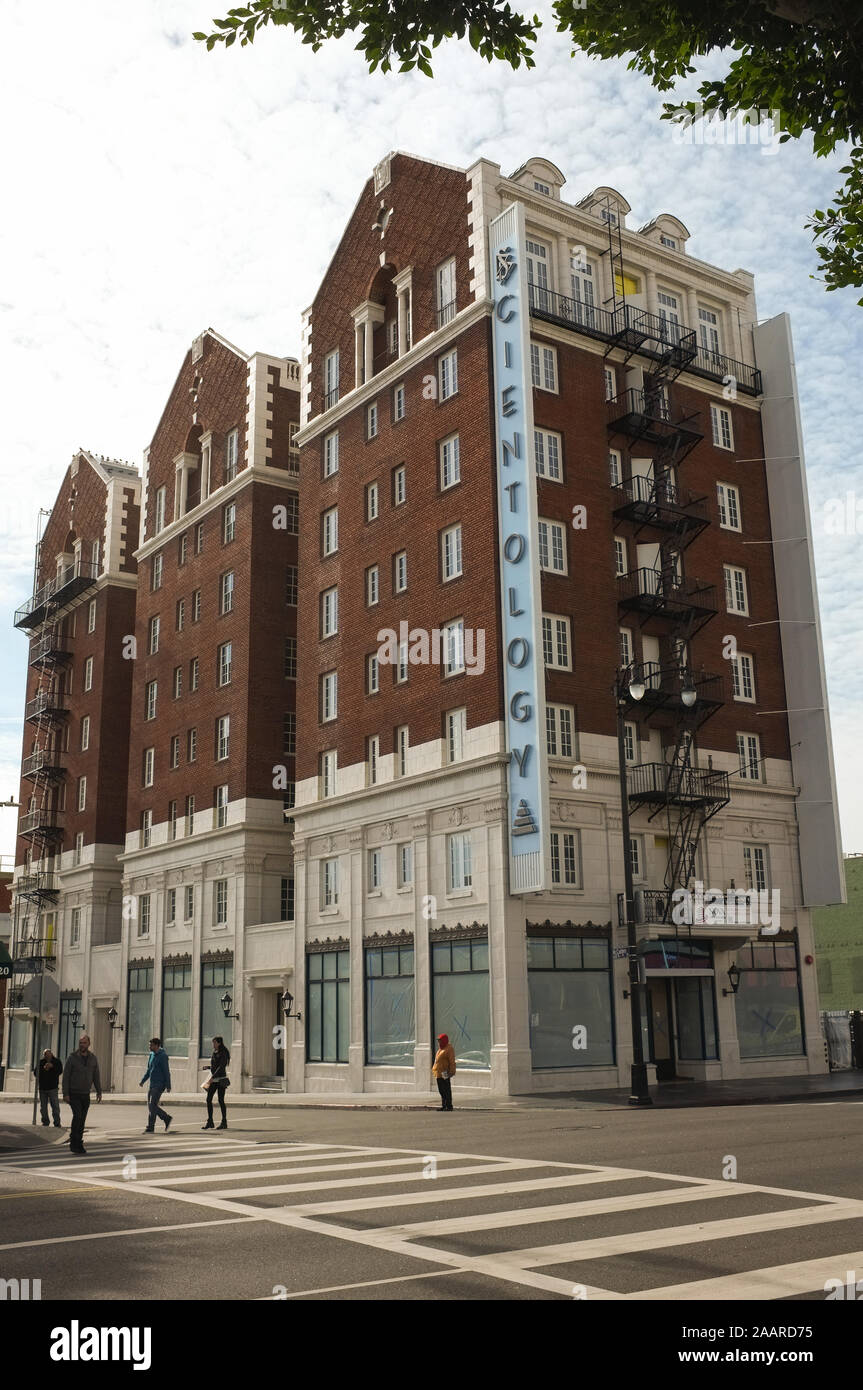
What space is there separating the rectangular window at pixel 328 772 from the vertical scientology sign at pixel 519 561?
388 inches

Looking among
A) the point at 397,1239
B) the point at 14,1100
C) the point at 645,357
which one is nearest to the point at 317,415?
the point at 645,357

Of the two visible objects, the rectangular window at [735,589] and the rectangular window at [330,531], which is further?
the rectangular window at [330,531]

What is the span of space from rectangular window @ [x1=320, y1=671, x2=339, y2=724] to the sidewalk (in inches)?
500

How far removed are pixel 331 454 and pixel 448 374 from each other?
7.73 m

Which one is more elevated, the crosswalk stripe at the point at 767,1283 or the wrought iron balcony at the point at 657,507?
the wrought iron balcony at the point at 657,507

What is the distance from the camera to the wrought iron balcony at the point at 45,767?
2586 inches

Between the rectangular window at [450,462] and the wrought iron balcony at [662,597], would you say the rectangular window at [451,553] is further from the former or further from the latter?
the wrought iron balcony at [662,597]

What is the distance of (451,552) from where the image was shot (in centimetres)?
3925

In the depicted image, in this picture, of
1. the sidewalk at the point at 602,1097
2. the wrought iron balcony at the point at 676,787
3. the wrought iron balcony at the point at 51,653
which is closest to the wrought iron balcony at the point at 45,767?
the wrought iron balcony at the point at 51,653

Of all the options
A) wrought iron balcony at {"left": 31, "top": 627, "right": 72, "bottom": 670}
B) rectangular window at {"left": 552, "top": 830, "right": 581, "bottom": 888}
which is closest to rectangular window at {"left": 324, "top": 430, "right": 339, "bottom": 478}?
rectangular window at {"left": 552, "top": 830, "right": 581, "bottom": 888}

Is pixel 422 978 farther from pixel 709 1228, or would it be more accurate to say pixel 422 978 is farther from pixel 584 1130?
pixel 709 1228

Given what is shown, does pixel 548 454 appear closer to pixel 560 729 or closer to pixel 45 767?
pixel 560 729

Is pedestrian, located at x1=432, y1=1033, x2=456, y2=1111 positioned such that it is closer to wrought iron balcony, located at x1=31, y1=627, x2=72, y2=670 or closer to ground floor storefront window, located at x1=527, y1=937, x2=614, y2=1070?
ground floor storefront window, located at x1=527, y1=937, x2=614, y2=1070
